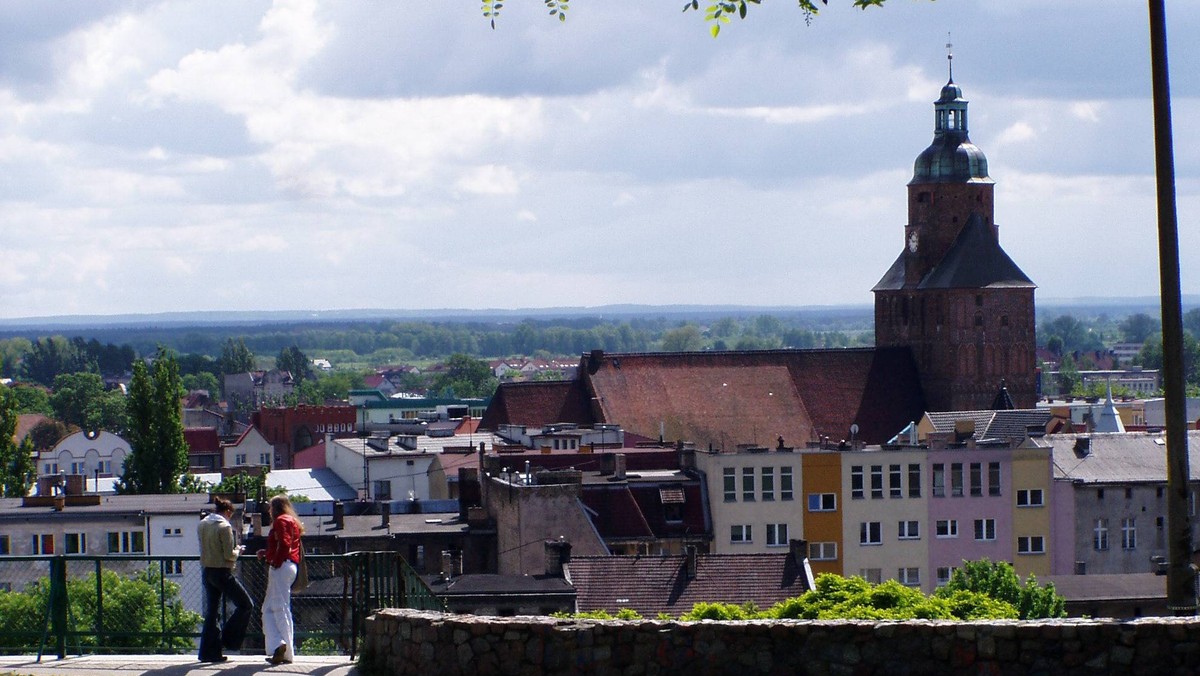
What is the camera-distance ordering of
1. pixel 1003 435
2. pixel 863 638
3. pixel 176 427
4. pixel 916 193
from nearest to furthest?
1. pixel 863 638
2. pixel 1003 435
3. pixel 176 427
4. pixel 916 193

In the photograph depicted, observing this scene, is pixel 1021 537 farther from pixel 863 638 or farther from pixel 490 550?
pixel 863 638

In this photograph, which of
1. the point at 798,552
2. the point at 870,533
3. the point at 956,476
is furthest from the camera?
the point at 956,476

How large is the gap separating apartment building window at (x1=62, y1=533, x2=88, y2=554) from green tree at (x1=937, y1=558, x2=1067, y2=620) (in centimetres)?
2219

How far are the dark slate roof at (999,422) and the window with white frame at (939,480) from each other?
5.22 metres

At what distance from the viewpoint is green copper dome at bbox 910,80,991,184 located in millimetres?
97125

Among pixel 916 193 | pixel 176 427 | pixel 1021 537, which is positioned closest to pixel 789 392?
pixel 916 193

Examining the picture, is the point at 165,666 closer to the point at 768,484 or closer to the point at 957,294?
the point at 768,484

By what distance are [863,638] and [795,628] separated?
516 mm

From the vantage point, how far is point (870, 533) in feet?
177

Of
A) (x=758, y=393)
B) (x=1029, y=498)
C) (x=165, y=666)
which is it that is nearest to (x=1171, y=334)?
(x=165, y=666)

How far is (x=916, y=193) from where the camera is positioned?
3826 inches

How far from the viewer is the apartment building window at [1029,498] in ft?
181

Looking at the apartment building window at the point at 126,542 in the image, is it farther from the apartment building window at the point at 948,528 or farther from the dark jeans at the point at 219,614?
the dark jeans at the point at 219,614

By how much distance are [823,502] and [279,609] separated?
37.5 m
